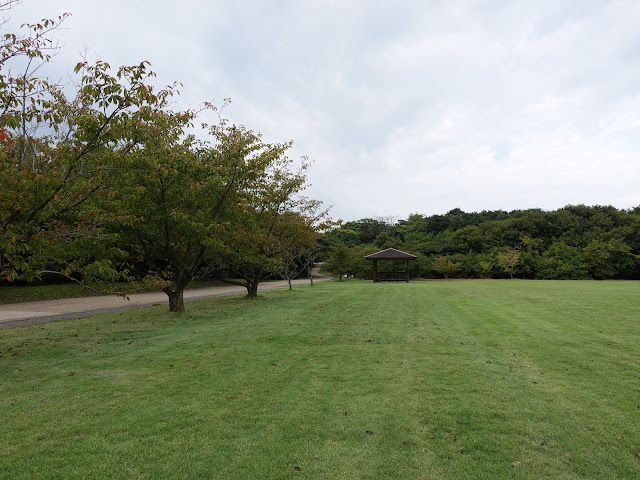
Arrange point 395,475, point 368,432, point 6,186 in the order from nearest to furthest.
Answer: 1. point 395,475
2. point 368,432
3. point 6,186

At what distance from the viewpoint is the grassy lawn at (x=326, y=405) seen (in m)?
2.62

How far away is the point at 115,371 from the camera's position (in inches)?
192

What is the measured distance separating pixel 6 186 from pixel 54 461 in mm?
3651

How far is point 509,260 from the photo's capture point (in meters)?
31.2

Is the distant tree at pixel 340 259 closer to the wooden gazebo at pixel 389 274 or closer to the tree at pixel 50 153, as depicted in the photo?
the wooden gazebo at pixel 389 274

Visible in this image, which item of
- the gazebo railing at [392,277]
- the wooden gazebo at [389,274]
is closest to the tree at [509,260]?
the wooden gazebo at [389,274]

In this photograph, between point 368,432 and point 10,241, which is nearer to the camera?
point 368,432

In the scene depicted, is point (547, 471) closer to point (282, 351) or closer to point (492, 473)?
point (492, 473)

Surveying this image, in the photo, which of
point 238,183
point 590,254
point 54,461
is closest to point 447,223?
point 590,254

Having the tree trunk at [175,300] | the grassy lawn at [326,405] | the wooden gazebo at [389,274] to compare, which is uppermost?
the wooden gazebo at [389,274]

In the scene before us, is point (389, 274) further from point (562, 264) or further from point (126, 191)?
point (126, 191)

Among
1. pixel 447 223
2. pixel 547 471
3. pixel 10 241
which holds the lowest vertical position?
pixel 547 471

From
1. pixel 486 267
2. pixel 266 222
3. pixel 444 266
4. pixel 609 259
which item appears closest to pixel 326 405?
pixel 266 222

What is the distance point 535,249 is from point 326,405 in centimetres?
3670
